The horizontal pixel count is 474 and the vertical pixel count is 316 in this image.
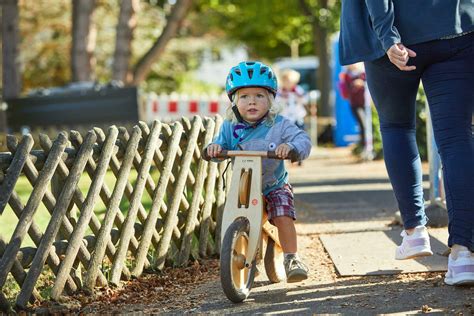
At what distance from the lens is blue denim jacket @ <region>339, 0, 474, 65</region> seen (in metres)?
5.22

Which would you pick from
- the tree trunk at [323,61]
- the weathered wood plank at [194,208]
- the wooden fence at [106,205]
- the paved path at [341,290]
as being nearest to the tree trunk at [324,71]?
the tree trunk at [323,61]

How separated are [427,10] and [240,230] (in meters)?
1.48

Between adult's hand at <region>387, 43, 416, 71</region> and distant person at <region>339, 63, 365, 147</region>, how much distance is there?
12110 mm

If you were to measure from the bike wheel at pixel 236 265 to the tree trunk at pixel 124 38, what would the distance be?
49.7 ft

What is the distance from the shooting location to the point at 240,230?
5473mm

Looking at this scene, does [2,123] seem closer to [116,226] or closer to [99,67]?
[116,226]

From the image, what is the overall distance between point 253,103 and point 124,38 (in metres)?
14.9

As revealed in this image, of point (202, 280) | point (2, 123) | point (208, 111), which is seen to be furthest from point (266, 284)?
point (208, 111)

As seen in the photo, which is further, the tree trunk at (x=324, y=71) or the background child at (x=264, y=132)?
the tree trunk at (x=324, y=71)

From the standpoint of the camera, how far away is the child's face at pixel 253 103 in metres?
5.86

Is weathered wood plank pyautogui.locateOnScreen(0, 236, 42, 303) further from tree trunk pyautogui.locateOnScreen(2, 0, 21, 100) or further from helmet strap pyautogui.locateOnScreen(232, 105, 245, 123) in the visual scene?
tree trunk pyautogui.locateOnScreen(2, 0, 21, 100)

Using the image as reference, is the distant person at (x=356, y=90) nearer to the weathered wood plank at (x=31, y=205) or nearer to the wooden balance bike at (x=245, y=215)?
the wooden balance bike at (x=245, y=215)

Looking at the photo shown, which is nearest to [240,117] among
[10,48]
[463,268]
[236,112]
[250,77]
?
[236,112]

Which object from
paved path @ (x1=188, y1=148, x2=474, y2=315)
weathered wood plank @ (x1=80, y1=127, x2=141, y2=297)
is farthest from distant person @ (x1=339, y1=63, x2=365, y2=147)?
weathered wood plank @ (x1=80, y1=127, x2=141, y2=297)
